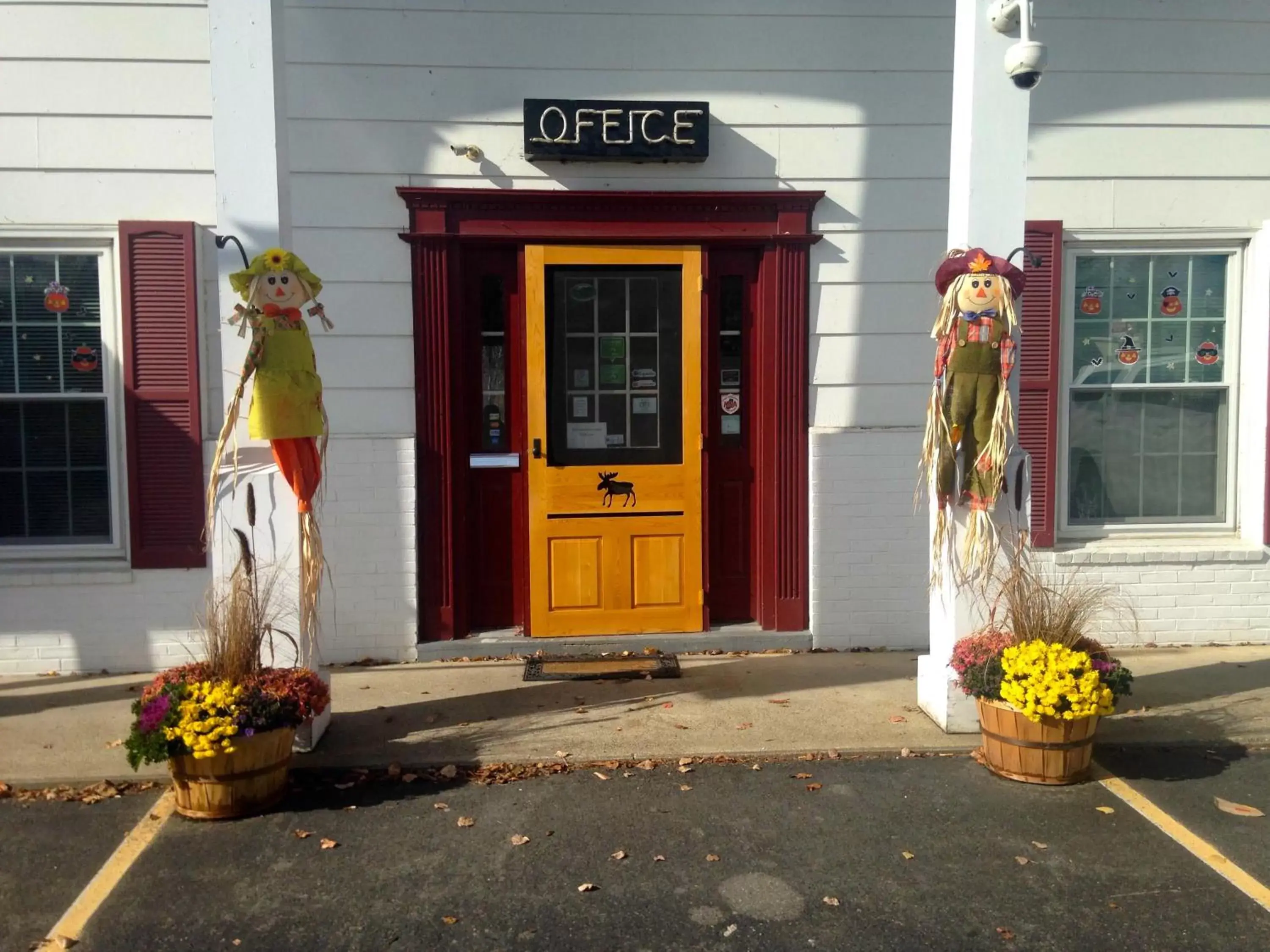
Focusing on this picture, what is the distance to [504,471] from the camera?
6.46m

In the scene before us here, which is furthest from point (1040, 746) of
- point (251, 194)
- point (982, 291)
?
point (251, 194)

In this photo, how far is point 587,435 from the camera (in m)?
6.45

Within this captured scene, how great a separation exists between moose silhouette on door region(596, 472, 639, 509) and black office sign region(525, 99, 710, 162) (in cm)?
185

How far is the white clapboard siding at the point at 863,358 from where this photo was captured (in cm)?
639

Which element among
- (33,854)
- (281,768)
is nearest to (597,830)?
(281,768)

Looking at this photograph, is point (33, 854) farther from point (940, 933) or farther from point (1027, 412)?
point (1027, 412)

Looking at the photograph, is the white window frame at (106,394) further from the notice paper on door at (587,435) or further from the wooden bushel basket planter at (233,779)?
the notice paper on door at (587,435)

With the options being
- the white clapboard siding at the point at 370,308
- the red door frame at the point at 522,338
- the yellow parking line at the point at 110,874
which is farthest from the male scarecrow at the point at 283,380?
the red door frame at the point at 522,338

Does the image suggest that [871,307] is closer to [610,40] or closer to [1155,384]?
[1155,384]

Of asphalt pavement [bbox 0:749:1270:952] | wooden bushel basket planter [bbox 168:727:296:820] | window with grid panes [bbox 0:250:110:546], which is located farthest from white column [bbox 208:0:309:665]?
window with grid panes [bbox 0:250:110:546]

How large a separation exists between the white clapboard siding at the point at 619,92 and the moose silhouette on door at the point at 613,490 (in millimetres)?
2110

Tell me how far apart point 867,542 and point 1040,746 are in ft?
7.28

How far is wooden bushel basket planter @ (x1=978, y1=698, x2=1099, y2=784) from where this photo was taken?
4383 millimetres

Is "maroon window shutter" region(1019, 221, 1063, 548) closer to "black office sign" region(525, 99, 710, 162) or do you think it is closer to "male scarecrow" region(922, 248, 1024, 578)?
"male scarecrow" region(922, 248, 1024, 578)
